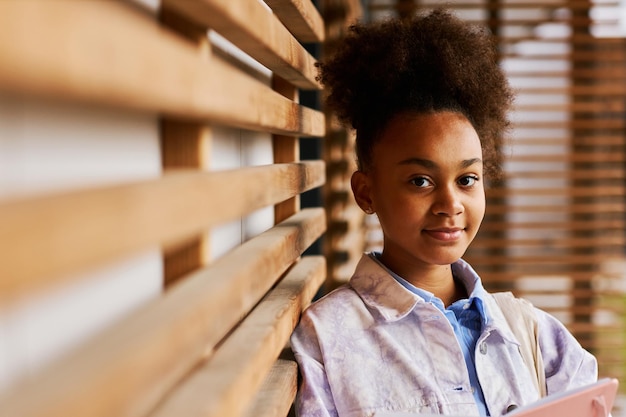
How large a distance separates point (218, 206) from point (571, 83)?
374 cm

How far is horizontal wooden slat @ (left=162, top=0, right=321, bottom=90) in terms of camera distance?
0.64m

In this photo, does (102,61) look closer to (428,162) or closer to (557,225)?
(428,162)

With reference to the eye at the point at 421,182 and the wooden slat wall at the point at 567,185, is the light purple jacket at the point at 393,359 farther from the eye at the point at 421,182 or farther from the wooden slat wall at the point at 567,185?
the wooden slat wall at the point at 567,185

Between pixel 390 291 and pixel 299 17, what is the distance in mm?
459

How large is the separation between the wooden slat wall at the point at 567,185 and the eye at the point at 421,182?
258cm

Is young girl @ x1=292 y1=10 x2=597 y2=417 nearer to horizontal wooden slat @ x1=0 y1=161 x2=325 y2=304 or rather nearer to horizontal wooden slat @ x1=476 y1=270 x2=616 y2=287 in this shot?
horizontal wooden slat @ x1=0 y1=161 x2=325 y2=304

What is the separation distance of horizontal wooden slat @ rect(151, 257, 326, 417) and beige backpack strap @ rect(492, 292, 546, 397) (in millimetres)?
381

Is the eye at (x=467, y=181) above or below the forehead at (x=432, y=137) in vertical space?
below

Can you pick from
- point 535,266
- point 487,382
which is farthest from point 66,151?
point 535,266

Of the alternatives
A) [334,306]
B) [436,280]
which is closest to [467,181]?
[436,280]

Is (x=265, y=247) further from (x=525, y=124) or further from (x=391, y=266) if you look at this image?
(x=525, y=124)

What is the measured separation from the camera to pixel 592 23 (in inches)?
156

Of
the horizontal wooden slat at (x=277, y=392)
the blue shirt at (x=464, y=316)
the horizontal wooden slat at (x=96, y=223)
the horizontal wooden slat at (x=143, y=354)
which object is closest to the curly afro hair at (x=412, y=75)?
the blue shirt at (x=464, y=316)

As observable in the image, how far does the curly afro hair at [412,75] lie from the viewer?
55.7 inches
